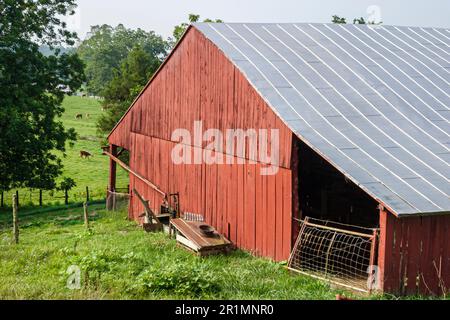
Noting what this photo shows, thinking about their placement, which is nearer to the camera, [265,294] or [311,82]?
[265,294]

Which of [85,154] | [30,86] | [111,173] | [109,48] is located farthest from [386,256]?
[109,48]

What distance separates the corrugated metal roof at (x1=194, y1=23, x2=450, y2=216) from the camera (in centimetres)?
1252

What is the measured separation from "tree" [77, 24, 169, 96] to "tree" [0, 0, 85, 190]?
6214cm

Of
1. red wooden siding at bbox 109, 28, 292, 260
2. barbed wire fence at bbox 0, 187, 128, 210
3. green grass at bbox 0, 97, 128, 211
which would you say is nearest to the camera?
red wooden siding at bbox 109, 28, 292, 260

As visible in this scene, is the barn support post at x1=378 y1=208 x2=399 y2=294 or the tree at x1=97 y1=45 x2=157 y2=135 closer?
the barn support post at x1=378 y1=208 x2=399 y2=294

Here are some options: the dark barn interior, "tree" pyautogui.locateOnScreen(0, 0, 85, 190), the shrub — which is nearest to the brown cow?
"tree" pyautogui.locateOnScreen(0, 0, 85, 190)

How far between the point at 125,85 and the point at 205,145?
22.5 metres

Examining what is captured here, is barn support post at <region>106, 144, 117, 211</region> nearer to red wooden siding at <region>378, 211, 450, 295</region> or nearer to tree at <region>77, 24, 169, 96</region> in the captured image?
red wooden siding at <region>378, 211, 450, 295</region>

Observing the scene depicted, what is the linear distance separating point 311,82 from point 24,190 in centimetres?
2634

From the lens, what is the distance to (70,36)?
32.3m

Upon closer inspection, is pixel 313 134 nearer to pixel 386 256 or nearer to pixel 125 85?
pixel 386 256

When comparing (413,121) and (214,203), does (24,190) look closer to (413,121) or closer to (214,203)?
(214,203)

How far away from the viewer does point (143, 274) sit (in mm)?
11977
